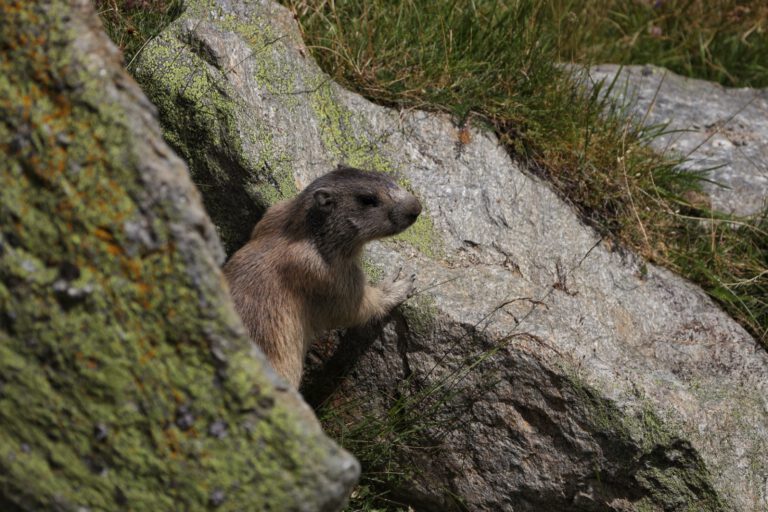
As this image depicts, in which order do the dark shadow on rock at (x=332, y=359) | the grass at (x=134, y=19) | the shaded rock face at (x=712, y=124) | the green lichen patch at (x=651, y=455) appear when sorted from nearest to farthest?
the green lichen patch at (x=651, y=455) < the dark shadow on rock at (x=332, y=359) < the grass at (x=134, y=19) < the shaded rock face at (x=712, y=124)

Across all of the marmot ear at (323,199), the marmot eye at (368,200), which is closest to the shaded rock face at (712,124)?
the marmot eye at (368,200)

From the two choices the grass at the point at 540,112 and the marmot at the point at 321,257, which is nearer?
the marmot at the point at 321,257

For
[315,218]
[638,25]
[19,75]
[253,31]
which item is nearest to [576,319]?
[315,218]

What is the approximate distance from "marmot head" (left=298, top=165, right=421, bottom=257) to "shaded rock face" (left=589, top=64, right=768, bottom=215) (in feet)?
9.56

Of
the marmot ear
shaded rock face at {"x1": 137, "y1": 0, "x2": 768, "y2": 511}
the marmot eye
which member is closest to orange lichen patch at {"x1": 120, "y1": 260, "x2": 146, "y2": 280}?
the marmot ear

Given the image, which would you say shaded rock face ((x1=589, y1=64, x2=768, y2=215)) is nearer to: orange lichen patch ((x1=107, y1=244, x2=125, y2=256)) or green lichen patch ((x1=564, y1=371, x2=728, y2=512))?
green lichen patch ((x1=564, y1=371, x2=728, y2=512))

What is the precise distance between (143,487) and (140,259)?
931 millimetres

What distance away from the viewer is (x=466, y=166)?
683 cm

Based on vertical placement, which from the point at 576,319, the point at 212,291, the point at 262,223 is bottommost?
the point at 576,319

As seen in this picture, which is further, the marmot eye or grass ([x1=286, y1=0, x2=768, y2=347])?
grass ([x1=286, y1=0, x2=768, y2=347])

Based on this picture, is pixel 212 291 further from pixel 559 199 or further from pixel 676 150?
pixel 676 150

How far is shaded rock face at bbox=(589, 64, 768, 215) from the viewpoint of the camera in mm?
7754

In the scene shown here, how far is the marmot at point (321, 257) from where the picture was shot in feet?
18.1

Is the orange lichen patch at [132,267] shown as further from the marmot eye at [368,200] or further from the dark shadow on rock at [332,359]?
the dark shadow on rock at [332,359]
